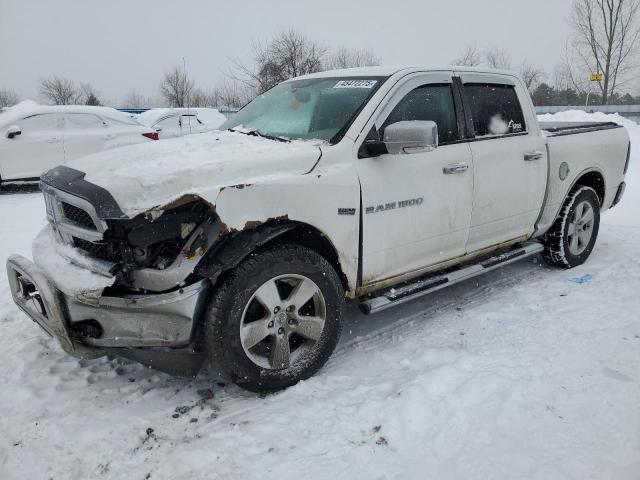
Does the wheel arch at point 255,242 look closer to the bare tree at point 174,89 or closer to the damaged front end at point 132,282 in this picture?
the damaged front end at point 132,282

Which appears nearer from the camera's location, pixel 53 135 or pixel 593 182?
pixel 593 182

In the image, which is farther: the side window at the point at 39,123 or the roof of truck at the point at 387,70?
the side window at the point at 39,123

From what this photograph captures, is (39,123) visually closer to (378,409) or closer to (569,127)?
(569,127)

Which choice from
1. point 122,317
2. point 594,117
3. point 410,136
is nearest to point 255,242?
point 122,317

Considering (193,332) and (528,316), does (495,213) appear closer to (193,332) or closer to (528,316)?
(528,316)

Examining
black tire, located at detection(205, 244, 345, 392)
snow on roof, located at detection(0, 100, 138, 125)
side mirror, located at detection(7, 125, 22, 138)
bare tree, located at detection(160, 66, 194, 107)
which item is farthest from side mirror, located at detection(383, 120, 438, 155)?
bare tree, located at detection(160, 66, 194, 107)

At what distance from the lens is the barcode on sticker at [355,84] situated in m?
3.49

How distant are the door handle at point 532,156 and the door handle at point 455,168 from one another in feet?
2.76

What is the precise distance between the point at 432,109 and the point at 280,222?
157 cm

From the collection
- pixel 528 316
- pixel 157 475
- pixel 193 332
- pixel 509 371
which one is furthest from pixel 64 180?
pixel 528 316

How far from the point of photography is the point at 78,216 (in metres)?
2.76

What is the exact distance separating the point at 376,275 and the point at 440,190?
30.7 inches

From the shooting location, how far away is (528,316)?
3.95 meters

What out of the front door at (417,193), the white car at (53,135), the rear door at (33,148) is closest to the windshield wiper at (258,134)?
the front door at (417,193)
